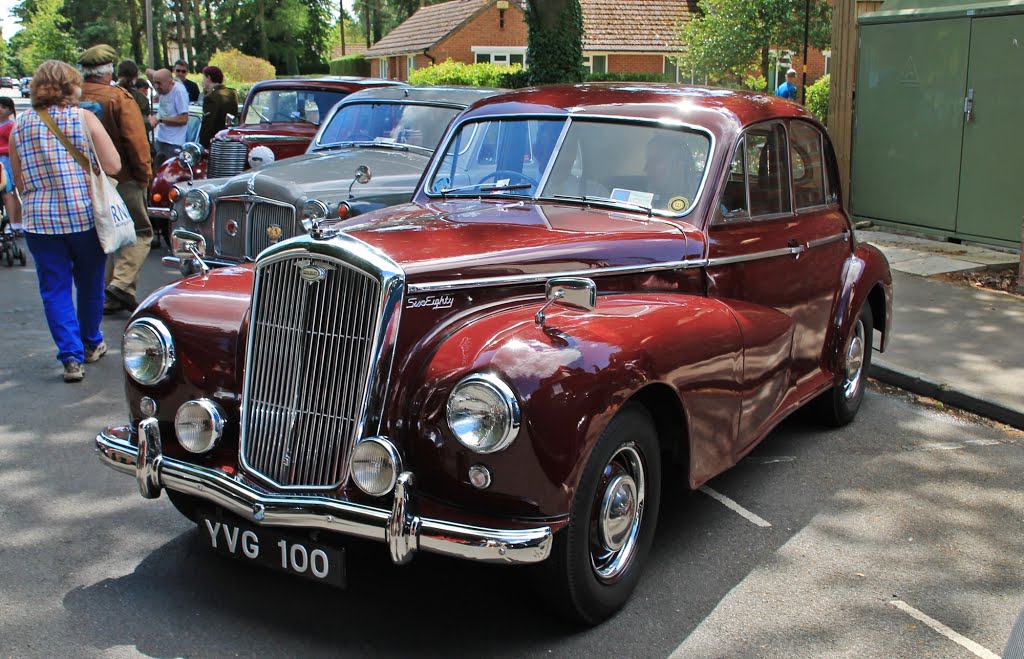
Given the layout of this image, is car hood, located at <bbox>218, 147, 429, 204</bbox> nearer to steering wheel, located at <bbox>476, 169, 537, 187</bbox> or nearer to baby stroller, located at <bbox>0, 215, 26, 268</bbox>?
steering wheel, located at <bbox>476, 169, 537, 187</bbox>

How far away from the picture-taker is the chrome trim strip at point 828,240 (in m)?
5.59

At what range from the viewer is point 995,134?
1076cm

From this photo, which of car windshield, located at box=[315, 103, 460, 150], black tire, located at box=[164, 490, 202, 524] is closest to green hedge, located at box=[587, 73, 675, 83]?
car windshield, located at box=[315, 103, 460, 150]

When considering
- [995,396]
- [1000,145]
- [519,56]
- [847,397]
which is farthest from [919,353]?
[519,56]

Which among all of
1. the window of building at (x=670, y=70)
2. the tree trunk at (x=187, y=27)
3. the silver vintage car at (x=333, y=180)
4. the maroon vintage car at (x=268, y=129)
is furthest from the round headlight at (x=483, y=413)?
the tree trunk at (x=187, y=27)

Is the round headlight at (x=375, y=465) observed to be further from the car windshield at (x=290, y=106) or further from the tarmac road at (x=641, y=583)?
the car windshield at (x=290, y=106)

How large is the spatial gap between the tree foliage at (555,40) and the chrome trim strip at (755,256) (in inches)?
600

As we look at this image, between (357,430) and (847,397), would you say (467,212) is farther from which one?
(847,397)

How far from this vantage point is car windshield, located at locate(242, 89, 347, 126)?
11.5 meters

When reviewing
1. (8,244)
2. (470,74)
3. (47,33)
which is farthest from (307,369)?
(47,33)

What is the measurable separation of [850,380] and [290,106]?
25.3 feet

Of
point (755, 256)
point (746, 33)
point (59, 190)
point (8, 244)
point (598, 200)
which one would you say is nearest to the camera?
point (598, 200)

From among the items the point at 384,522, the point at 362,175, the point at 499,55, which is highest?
the point at 499,55

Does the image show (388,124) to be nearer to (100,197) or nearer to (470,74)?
(100,197)
